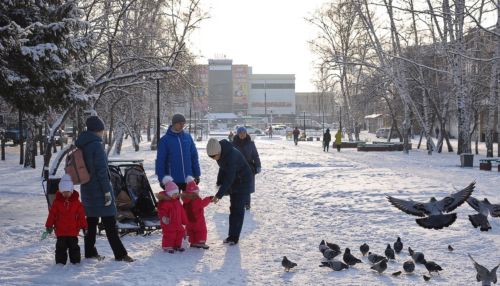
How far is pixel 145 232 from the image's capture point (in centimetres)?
901

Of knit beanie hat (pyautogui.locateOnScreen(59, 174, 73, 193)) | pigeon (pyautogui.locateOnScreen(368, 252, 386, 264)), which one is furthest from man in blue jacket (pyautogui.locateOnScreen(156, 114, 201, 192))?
pigeon (pyautogui.locateOnScreen(368, 252, 386, 264))

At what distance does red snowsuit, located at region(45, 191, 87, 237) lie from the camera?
686 centimetres

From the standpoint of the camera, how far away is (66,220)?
686 cm

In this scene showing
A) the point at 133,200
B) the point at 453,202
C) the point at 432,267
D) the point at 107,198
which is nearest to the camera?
the point at 432,267

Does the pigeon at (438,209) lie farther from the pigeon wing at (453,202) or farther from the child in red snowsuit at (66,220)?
the child in red snowsuit at (66,220)

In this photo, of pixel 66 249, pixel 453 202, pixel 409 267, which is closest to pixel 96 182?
pixel 66 249

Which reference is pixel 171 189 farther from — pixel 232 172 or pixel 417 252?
pixel 417 252

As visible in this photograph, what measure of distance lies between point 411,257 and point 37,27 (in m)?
7.75

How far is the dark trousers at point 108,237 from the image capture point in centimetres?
710

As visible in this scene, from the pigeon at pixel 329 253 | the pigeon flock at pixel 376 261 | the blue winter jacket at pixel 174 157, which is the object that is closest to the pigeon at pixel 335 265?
the pigeon flock at pixel 376 261

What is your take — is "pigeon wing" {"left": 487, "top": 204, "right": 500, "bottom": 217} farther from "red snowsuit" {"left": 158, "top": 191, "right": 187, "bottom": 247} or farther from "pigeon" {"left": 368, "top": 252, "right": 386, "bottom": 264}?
→ "red snowsuit" {"left": 158, "top": 191, "right": 187, "bottom": 247}

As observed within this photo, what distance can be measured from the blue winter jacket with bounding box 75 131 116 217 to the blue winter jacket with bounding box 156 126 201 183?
1.55m

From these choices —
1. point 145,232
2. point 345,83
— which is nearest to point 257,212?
point 145,232

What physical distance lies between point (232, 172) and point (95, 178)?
195 cm
